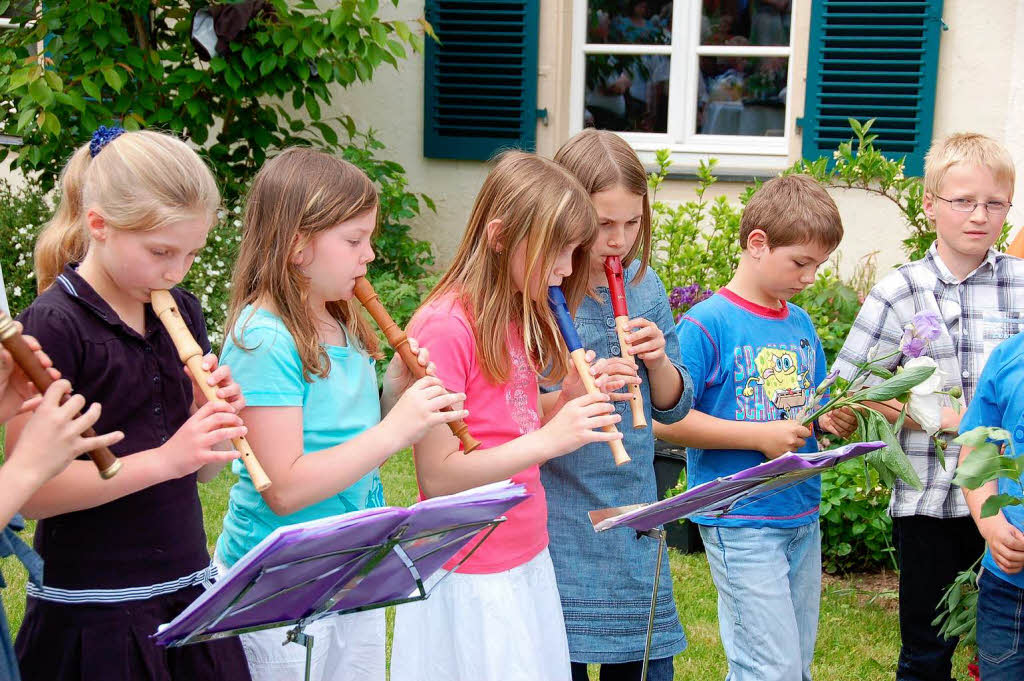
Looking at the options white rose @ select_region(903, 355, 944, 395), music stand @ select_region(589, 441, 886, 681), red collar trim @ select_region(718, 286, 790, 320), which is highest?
red collar trim @ select_region(718, 286, 790, 320)

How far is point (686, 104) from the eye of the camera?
6355 mm

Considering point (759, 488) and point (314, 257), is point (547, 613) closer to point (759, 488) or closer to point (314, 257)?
point (759, 488)

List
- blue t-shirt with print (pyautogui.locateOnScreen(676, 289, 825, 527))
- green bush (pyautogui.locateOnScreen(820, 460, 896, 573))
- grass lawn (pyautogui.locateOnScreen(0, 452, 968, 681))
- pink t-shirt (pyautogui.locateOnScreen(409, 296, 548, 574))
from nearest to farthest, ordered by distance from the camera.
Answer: pink t-shirt (pyautogui.locateOnScreen(409, 296, 548, 574))
blue t-shirt with print (pyautogui.locateOnScreen(676, 289, 825, 527))
grass lawn (pyautogui.locateOnScreen(0, 452, 968, 681))
green bush (pyautogui.locateOnScreen(820, 460, 896, 573))

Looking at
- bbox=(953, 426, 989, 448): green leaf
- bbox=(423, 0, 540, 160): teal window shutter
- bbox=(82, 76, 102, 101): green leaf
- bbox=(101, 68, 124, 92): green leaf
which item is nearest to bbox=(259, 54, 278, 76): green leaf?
bbox=(101, 68, 124, 92): green leaf

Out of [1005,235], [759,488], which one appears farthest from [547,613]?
[1005,235]

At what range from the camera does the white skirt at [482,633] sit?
2.22 m

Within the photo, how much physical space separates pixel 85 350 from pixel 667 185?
4.64 meters

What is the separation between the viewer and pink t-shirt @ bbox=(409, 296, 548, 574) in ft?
7.55

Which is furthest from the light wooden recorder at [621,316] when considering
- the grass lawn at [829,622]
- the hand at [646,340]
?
the grass lawn at [829,622]

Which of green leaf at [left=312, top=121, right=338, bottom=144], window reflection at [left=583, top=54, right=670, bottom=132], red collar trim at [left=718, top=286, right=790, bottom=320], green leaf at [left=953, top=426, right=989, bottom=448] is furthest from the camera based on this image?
window reflection at [left=583, top=54, right=670, bottom=132]

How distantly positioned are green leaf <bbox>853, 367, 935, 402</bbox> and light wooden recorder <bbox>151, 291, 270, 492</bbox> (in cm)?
144

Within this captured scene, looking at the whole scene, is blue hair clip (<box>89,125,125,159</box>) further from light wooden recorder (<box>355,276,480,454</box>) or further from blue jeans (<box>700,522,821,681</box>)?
blue jeans (<box>700,522,821,681</box>)

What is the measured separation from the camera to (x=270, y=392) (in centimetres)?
207

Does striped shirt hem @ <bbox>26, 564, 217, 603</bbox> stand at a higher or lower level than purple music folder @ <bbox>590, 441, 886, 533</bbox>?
lower
